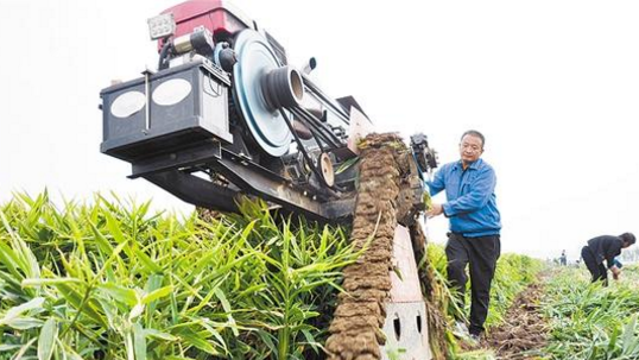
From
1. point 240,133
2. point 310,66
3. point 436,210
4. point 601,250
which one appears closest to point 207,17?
A: point 240,133

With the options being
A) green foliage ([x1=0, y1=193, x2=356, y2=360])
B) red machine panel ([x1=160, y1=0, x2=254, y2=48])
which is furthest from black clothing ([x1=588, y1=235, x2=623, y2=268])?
red machine panel ([x1=160, y1=0, x2=254, y2=48])

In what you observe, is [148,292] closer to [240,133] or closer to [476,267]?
[240,133]

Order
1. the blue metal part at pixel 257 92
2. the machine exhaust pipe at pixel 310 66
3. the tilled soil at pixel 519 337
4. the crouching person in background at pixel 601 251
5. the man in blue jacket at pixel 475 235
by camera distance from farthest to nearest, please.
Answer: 1. the crouching person in background at pixel 601 251
2. the man in blue jacket at pixel 475 235
3. the tilled soil at pixel 519 337
4. the machine exhaust pipe at pixel 310 66
5. the blue metal part at pixel 257 92

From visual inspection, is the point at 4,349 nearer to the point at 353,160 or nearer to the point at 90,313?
the point at 90,313

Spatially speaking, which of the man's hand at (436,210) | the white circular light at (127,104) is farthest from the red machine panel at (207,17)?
the man's hand at (436,210)

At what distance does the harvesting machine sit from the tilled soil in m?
1.47

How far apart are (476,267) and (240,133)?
8.73 feet

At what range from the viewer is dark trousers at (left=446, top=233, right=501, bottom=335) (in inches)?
163

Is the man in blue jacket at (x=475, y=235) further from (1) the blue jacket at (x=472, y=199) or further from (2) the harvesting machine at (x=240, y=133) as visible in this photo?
(2) the harvesting machine at (x=240, y=133)

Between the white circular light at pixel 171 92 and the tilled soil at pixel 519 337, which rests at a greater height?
the white circular light at pixel 171 92

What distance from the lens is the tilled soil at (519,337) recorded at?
3.88 metres

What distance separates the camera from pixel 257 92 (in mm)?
2420

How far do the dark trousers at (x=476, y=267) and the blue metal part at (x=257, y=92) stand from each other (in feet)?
7.14

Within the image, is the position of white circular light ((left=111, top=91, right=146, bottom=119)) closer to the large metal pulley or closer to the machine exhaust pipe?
the large metal pulley
